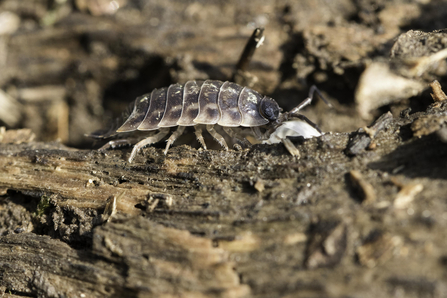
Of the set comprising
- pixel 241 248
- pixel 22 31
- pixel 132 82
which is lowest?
pixel 241 248

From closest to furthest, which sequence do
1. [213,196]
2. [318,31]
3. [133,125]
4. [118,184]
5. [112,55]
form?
[213,196] < [118,184] < [133,125] < [318,31] < [112,55]

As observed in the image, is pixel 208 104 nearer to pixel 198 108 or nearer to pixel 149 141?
pixel 198 108

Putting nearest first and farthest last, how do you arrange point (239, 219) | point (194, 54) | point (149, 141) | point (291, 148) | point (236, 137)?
point (239, 219)
point (291, 148)
point (149, 141)
point (236, 137)
point (194, 54)

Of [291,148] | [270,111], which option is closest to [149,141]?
[270,111]

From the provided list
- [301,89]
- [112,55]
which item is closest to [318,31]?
[301,89]

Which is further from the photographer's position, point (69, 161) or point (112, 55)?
point (112, 55)

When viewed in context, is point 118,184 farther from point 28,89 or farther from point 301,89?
point 28,89

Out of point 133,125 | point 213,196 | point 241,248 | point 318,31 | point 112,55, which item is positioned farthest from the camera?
point 112,55
